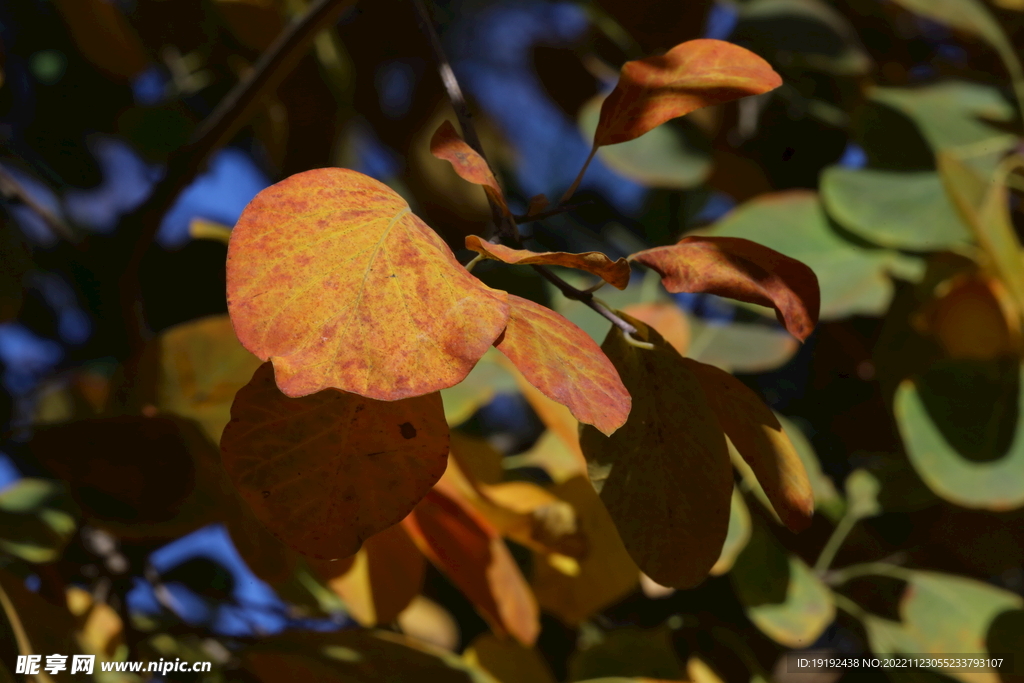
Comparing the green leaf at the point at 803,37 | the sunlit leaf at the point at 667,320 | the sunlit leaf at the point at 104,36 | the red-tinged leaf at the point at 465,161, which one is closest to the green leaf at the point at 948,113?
the green leaf at the point at 803,37

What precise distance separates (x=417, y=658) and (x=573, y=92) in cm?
58

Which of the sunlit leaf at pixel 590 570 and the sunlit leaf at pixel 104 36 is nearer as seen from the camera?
the sunlit leaf at pixel 590 570

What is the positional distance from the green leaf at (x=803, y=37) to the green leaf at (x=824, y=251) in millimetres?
114

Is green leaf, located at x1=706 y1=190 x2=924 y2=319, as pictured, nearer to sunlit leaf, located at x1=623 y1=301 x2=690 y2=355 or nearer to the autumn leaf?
sunlit leaf, located at x1=623 y1=301 x2=690 y2=355

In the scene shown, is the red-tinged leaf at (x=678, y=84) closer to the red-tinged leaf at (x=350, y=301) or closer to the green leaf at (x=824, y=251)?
the red-tinged leaf at (x=350, y=301)

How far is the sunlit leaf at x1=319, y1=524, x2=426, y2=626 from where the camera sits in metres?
0.45

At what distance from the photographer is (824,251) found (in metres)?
0.62

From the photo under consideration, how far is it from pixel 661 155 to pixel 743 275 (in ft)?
1.37

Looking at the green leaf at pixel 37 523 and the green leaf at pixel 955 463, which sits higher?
the green leaf at pixel 37 523

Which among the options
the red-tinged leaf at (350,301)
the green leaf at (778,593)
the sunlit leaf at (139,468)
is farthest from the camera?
the green leaf at (778,593)

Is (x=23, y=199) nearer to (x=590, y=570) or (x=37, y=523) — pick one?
(x=37, y=523)

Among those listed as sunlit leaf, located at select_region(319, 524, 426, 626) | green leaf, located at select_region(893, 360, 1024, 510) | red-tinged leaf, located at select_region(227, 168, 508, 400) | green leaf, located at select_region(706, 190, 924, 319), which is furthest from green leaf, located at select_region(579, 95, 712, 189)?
red-tinged leaf, located at select_region(227, 168, 508, 400)

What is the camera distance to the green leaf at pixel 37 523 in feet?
1.40

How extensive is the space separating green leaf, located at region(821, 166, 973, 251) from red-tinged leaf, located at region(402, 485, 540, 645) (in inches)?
15.0
